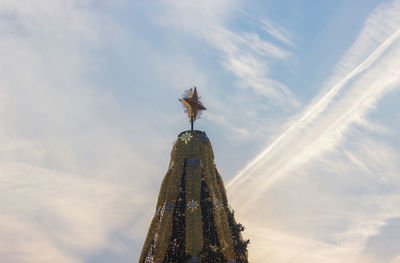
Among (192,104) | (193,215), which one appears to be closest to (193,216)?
(193,215)

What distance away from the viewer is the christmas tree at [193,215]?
56.2 ft

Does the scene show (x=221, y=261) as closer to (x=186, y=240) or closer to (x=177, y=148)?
(x=186, y=240)

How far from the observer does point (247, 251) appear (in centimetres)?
1870

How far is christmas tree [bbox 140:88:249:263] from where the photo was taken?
17.1 meters

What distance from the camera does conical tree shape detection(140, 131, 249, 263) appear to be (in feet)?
56.2

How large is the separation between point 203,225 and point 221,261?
6.38ft

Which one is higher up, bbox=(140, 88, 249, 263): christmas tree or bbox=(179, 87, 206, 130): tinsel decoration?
bbox=(179, 87, 206, 130): tinsel decoration

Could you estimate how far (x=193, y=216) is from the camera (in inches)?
707

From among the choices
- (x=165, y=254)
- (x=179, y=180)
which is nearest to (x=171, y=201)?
(x=179, y=180)

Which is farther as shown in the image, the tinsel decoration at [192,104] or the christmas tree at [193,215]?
the tinsel decoration at [192,104]

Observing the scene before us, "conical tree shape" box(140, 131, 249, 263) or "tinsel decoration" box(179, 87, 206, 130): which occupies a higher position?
"tinsel decoration" box(179, 87, 206, 130)

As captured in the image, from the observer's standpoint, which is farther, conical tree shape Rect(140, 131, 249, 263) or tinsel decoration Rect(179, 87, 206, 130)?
tinsel decoration Rect(179, 87, 206, 130)

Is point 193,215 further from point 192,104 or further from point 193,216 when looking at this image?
point 192,104

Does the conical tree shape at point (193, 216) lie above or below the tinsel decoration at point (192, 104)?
below
